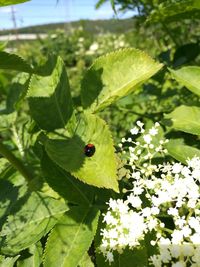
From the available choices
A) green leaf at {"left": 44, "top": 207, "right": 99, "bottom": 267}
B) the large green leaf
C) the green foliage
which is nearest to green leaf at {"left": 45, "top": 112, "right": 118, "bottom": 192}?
the green foliage

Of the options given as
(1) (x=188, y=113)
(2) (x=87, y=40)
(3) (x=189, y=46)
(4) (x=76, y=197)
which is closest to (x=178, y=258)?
(4) (x=76, y=197)

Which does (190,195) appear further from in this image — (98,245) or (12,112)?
(12,112)

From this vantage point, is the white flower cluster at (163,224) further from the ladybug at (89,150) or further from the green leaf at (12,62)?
the green leaf at (12,62)

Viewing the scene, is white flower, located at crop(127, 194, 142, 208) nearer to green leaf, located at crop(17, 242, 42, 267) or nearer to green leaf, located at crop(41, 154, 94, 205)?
green leaf, located at crop(41, 154, 94, 205)

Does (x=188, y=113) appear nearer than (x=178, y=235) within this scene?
No

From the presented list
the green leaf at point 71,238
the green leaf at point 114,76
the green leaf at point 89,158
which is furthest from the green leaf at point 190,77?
the green leaf at point 71,238

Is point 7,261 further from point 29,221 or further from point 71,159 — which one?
point 71,159
